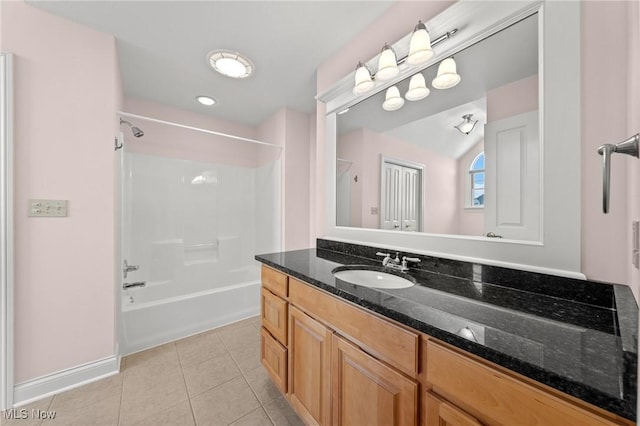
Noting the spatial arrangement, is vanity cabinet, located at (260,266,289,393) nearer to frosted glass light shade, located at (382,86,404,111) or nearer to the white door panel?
the white door panel

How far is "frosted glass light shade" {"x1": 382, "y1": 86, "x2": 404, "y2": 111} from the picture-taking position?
1.45 metres

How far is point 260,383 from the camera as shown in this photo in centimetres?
157

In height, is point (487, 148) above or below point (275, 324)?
above

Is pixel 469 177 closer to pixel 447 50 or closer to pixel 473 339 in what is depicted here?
pixel 447 50

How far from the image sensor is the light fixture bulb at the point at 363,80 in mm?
1478

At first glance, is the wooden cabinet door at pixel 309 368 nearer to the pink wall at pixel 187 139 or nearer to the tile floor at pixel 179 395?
the tile floor at pixel 179 395

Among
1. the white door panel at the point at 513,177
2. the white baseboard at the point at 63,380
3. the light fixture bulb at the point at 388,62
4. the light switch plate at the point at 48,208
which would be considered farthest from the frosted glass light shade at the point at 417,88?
the white baseboard at the point at 63,380

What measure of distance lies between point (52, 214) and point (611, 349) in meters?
2.55

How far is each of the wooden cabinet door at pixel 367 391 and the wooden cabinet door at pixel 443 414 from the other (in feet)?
0.14

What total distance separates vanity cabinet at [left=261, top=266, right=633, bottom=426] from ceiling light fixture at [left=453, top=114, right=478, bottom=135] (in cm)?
101

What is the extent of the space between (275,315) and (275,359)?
26 cm

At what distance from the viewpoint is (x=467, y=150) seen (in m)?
1.15

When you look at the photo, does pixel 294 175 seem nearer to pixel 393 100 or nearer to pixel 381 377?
pixel 393 100

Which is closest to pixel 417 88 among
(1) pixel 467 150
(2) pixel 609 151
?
(1) pixel 467 150
